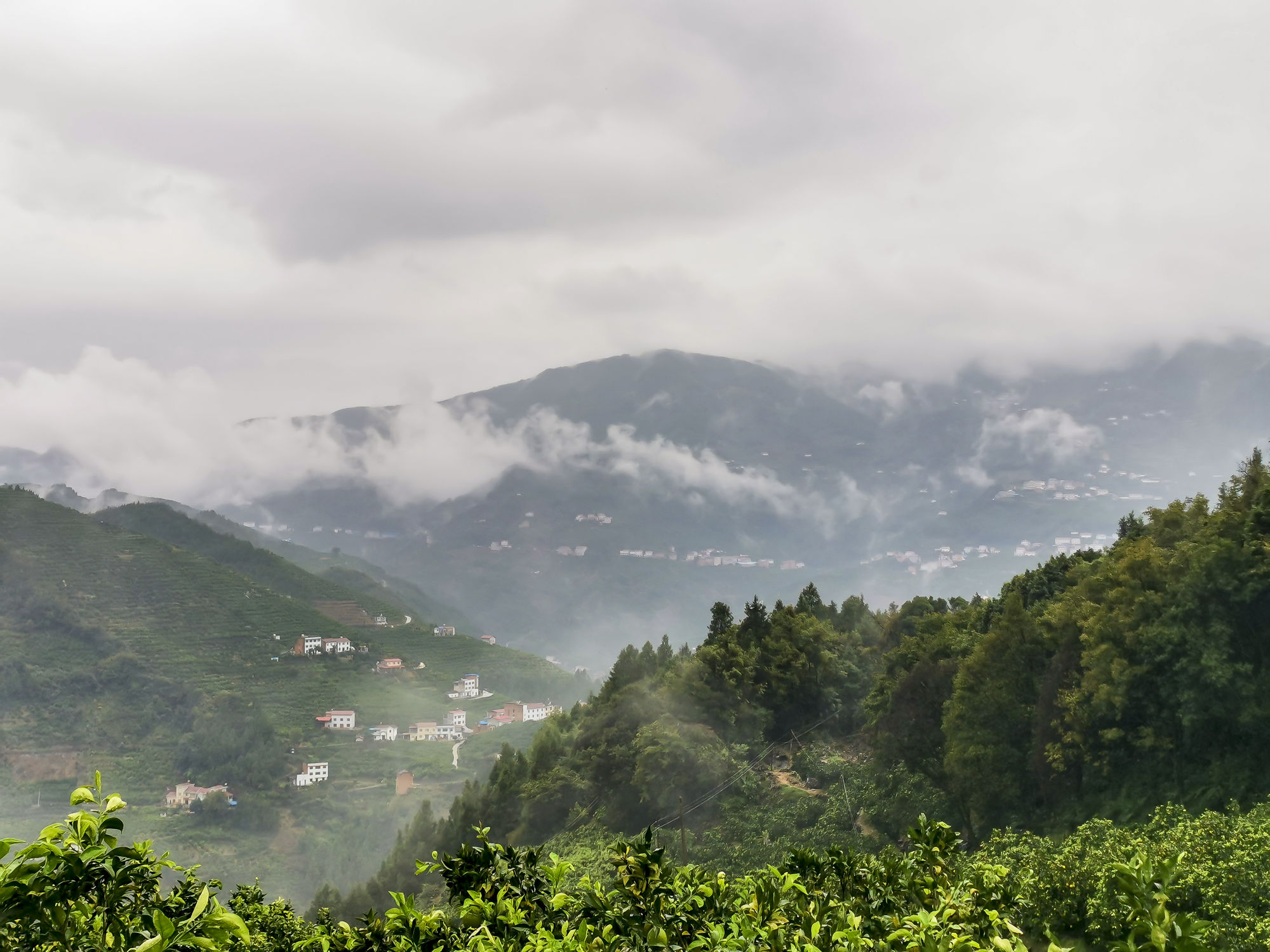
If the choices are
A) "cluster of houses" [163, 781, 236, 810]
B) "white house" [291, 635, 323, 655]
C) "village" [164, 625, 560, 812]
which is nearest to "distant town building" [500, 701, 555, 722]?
"village" [164, 625, 560, 812]

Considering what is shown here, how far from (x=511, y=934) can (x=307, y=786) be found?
4603 inches

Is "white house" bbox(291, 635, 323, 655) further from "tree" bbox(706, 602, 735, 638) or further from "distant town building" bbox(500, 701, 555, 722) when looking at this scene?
"tree" bbox(706, 602, 735, 638)

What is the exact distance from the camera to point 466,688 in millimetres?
149750

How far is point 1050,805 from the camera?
26734 millimetres

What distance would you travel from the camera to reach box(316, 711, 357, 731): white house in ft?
405

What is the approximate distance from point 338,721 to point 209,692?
793 inches

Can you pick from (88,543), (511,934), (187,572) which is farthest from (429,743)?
(511,934)

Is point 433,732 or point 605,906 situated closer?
point 605,906

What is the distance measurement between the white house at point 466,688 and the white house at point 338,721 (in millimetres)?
22520

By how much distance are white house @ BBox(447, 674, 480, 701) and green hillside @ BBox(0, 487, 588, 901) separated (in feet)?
9.03

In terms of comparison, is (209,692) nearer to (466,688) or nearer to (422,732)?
(422,732)

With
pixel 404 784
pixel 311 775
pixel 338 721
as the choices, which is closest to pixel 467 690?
pixel 338 721

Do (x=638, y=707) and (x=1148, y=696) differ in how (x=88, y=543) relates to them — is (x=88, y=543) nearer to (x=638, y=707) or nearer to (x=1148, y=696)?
(x=638, y=707)

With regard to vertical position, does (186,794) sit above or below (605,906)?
below
